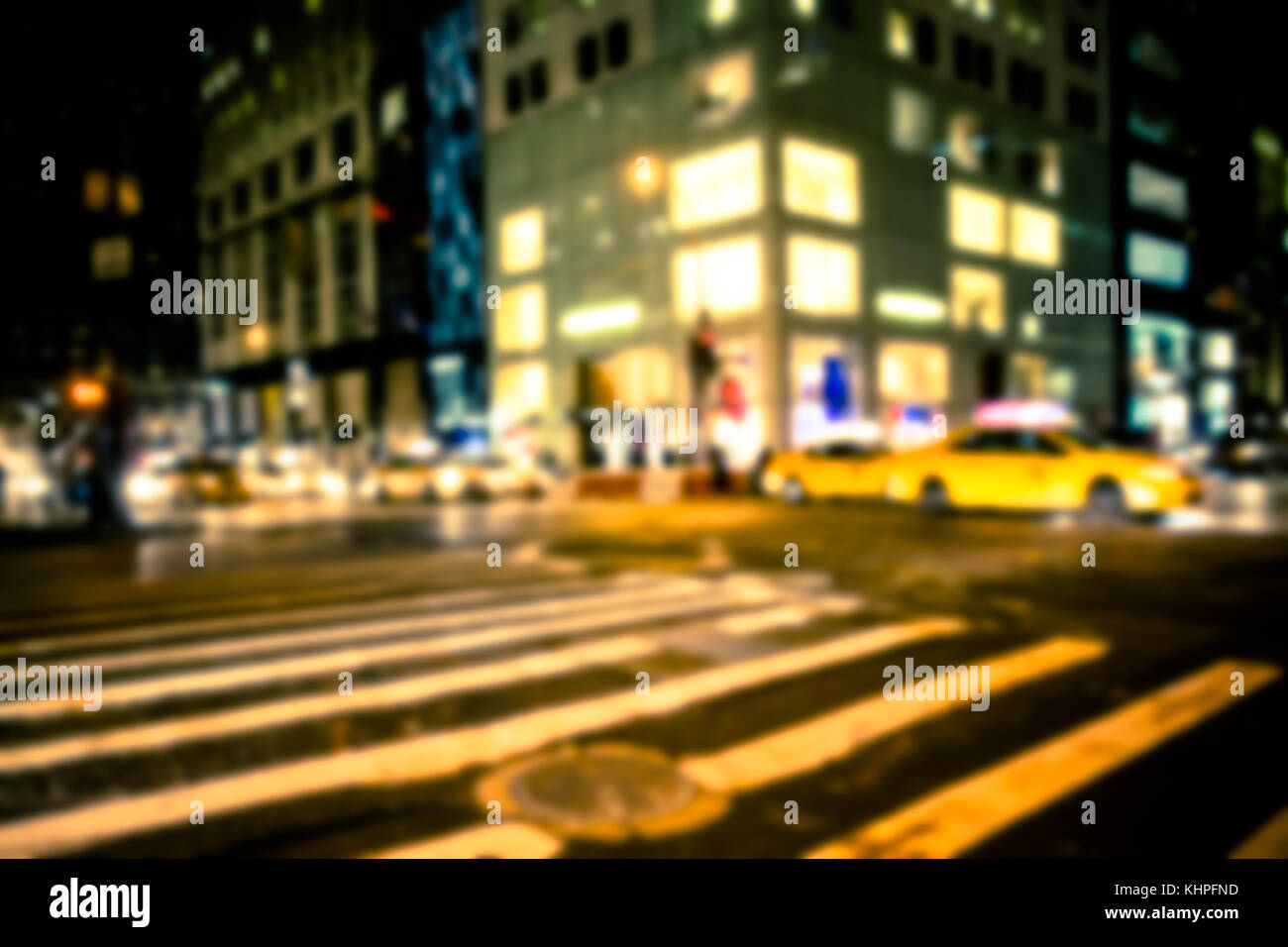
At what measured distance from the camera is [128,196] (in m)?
22.7

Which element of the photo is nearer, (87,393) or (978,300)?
(87,393)

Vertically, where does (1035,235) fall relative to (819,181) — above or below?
below

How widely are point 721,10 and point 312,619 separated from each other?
113 feet

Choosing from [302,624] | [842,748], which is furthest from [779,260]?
[842,748]

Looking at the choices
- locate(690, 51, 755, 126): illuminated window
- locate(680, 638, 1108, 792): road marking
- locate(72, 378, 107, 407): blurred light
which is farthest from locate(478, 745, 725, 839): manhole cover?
locate(690, 51, 755, 126): illuminated window

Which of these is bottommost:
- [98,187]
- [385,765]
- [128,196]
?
[385,765]

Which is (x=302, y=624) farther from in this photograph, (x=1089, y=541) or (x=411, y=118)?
(x=411, y=118)

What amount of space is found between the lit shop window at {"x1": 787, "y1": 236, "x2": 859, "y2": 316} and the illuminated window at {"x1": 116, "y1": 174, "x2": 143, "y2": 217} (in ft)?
73.8

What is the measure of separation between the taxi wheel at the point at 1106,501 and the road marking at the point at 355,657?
9.11 m

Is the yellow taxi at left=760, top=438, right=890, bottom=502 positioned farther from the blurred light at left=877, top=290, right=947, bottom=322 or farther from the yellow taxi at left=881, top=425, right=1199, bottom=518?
the blurred light at left=877, top=290, right=947, bottom=322

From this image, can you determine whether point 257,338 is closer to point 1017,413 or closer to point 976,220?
point 976,220

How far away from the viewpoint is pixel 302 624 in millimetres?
7602

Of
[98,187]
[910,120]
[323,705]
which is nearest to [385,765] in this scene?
[323,705]

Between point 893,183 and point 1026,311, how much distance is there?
1132 centimetres
